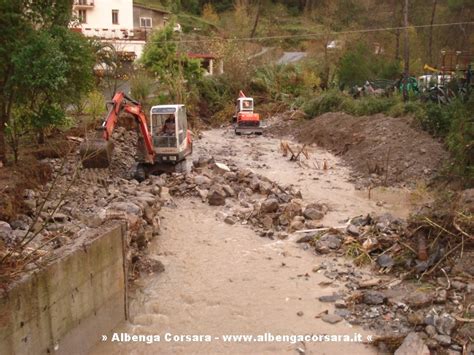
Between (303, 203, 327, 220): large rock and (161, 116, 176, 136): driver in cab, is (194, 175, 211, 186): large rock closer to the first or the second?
(161, 116, 176, 136): driver in cab

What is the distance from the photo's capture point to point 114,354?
736 cm

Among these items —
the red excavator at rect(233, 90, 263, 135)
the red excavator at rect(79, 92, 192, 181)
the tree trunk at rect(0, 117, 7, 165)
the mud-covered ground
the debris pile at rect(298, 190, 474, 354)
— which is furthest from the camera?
the red excavator at rect(233, 90, 263, 135)

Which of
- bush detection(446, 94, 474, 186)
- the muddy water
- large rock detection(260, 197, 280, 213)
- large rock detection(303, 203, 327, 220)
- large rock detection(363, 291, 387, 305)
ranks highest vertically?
bush detection(446, 94, 474, 186)

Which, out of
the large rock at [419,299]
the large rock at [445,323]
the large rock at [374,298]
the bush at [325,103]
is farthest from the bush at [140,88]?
the large rock at [445,323]

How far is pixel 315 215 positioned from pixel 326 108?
57.1 feet

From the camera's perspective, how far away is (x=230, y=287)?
965 cm

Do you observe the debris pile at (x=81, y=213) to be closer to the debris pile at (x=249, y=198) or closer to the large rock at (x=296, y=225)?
the debris pile at (x=249, y=198)

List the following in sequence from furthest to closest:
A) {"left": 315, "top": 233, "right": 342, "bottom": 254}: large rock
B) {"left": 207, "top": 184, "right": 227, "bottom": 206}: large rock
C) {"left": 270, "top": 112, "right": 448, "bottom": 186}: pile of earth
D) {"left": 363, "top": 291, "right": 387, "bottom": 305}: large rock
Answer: {"left": 270, "top": 112, "right": 448, "bottom": 186}: pile of earth → {"left": 207, "top": 184, "right": 227, "bottom": 206}: large rock → {"left": 315, "top": 233, "right": 342, "bottom": 254}: large rock → {"left": 363, "top": 291, "right": 387, "bottom": 305}: large rock

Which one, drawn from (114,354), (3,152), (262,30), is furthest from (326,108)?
(262,30)

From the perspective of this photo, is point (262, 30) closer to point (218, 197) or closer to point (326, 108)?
point (326, 108)

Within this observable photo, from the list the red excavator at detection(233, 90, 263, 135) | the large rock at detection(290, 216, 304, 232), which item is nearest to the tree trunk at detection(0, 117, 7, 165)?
the large rock at detection(290, 216, 304, 232)

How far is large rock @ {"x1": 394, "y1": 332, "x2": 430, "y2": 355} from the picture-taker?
6965mm

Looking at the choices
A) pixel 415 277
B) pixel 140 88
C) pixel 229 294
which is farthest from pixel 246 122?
pixel 415 277

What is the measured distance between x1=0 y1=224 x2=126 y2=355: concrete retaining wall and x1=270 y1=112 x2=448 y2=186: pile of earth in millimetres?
11289
